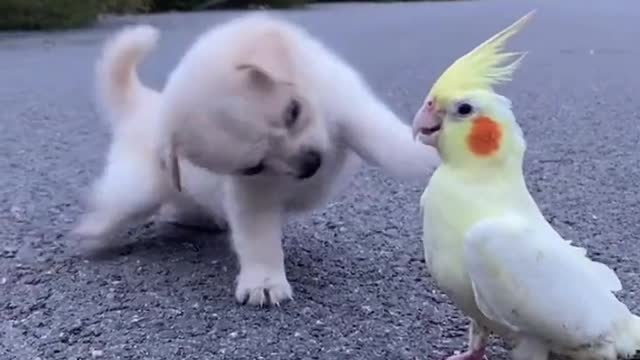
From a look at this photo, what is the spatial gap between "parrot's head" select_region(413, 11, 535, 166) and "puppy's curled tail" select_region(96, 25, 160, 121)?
3.90 feet

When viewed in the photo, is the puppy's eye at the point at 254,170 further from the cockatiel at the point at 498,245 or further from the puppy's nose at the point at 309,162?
the cockatiel at the point at 498,245

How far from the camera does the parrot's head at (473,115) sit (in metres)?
1.47

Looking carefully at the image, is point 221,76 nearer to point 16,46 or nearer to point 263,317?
point 263,317

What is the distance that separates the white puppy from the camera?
2029mm

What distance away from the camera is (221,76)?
2.04 m

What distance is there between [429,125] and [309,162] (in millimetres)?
573

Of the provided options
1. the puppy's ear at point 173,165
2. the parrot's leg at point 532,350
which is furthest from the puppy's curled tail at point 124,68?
the parrot's leg at point 532,350

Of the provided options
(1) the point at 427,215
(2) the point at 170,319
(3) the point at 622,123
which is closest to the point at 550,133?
(3) the point at 622,123

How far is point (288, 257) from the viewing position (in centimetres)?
236

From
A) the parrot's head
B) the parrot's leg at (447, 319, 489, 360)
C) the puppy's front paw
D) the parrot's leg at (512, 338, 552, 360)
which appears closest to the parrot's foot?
the parrot's leg at (447, 319, 489, 360)

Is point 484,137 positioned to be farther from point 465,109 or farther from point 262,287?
point 262,287

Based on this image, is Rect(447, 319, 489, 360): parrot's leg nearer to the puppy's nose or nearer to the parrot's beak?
the parrot's beak

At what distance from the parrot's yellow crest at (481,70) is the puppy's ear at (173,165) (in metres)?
0.71

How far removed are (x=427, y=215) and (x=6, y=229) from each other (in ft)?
4.51
